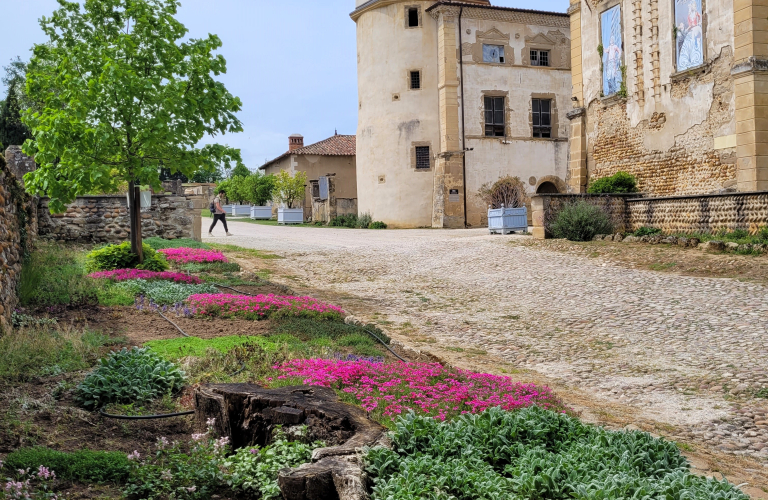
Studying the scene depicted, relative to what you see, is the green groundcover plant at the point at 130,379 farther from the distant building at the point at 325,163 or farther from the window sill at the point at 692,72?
the distant building at the point at 325,163

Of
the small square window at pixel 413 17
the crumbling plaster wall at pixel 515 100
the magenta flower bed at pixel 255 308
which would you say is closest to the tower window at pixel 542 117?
the crumbling plaster wall at pixel 515 100

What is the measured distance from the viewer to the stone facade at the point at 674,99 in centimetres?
1727

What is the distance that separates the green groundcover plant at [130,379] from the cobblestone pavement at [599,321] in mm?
3972

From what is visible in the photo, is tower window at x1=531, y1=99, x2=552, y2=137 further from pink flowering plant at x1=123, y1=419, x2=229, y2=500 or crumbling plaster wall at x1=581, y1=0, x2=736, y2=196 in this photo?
pink flowering plant at x1=123, y1=419, x2=229, y2=500

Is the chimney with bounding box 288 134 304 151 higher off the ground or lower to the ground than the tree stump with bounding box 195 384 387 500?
higher

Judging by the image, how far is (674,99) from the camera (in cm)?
1981

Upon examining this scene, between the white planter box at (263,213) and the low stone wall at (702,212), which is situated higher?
the white planter box at (263,213)

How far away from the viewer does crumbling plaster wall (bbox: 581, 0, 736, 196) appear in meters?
18.2

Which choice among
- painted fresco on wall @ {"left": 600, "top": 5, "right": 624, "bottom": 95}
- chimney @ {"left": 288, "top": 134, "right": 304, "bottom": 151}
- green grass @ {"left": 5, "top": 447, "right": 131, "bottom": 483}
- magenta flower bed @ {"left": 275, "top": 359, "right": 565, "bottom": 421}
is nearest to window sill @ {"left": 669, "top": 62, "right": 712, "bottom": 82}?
painted fresco on wall @ {"left": 600, "top": 5, "right": 624, "bottom": 95}

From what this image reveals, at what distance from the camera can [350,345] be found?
7562mm

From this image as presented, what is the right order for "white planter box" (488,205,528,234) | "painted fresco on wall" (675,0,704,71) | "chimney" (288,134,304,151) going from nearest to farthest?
"painted fresco on wall" (675,0,704,71) → "white planter box" (488,205,528,234) → "chimney" (288,134,304,151)

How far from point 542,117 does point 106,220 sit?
22.8 metres

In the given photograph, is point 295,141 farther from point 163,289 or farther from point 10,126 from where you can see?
point 163,289

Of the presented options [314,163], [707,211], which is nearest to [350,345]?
[707,211]
